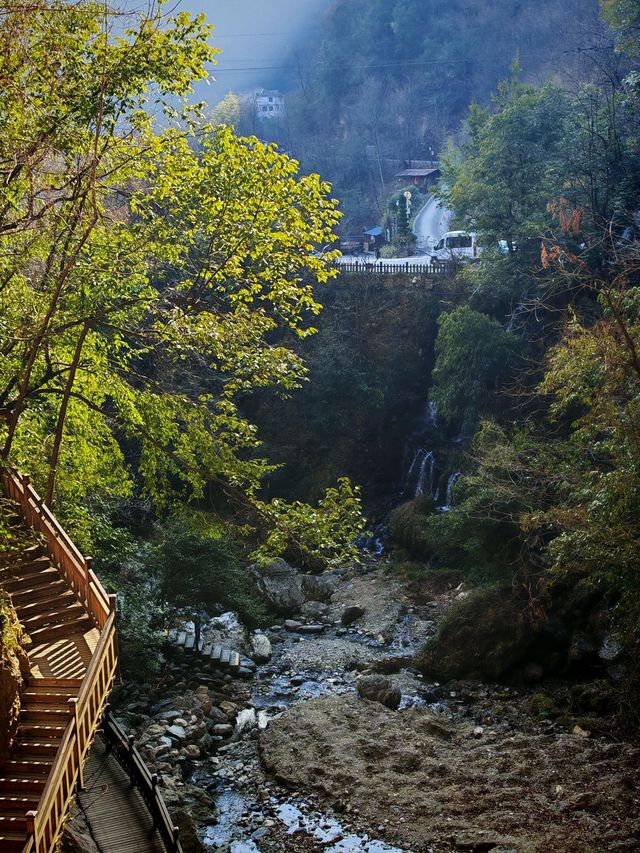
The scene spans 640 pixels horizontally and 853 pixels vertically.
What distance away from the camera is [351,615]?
23.5m

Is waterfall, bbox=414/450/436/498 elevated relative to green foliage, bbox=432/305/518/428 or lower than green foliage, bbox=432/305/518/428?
lower

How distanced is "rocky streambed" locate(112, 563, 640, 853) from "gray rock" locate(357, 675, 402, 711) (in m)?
0.03

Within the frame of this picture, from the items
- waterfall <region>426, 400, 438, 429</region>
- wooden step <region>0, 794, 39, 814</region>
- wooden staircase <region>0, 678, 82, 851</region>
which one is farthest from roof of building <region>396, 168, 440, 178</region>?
wooden step <region>0, 794, 39, 814</region>

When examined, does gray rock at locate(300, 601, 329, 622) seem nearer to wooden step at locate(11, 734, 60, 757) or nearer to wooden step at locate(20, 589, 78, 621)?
wooden step at locate(20, 589, 78, 621)

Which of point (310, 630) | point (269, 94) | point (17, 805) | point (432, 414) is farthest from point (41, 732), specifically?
point (269, 94)

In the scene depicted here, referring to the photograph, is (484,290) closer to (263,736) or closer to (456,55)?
(263,736)

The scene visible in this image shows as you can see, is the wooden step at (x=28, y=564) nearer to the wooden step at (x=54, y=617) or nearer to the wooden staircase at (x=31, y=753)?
the wooden step at (x=54, y=617)

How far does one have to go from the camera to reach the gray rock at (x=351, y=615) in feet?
76.8

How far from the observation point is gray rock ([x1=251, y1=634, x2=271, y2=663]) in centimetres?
2075

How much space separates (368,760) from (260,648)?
254 inches

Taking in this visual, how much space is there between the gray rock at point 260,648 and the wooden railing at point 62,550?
399 inches

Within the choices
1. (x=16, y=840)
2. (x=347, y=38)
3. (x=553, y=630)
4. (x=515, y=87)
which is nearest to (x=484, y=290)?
(x=515, y=87)

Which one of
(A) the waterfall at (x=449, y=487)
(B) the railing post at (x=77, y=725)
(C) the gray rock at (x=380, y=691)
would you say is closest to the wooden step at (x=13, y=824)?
(B) the railing post at (x=77, y=725)

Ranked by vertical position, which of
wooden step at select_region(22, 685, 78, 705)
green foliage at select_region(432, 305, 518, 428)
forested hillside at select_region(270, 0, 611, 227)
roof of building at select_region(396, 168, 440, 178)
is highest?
forested hillside at select_region(270, 0, 611, 227)
